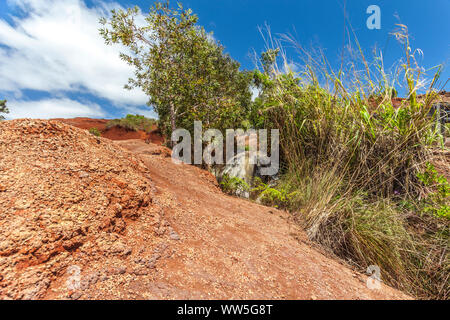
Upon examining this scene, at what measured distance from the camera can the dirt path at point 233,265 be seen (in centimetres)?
118

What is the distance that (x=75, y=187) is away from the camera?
1.45 m

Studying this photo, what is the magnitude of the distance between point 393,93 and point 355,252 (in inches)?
98.7

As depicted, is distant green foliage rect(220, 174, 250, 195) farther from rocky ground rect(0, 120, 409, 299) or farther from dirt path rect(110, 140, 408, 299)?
rocky ground rect(0, 120, 409, 299)

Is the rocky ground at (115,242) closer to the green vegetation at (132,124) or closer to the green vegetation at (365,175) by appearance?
the green vegetation at (365,175)

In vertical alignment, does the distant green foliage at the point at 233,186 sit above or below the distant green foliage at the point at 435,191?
below

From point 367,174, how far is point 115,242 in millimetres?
2834

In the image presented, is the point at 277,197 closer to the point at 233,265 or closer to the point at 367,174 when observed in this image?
the point at 367,174

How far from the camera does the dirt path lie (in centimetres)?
118

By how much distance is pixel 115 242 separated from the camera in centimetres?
133

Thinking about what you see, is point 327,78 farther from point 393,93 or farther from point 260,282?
point 260,282

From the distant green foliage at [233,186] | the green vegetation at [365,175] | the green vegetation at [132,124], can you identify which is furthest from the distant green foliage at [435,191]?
the green vegetation at [132,124]

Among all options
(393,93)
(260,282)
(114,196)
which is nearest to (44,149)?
(114,196)

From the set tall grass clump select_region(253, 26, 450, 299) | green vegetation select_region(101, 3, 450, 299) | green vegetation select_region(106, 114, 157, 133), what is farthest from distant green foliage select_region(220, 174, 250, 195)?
green vegetation select_region(106, 114, 157, 133)

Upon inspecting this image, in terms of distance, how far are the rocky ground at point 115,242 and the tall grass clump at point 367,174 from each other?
0.54m
